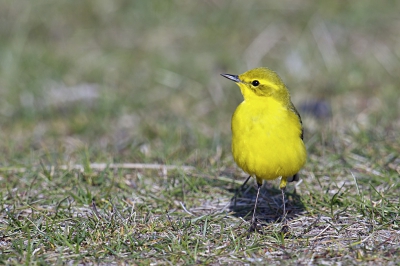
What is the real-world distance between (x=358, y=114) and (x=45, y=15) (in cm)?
609

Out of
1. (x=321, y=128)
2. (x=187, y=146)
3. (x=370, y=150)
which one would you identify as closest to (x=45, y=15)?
(x=187, y=146)

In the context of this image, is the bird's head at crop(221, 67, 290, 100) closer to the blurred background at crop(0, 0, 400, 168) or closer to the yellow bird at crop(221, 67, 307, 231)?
the yellow bird at crop(221, 67, 307, 231)

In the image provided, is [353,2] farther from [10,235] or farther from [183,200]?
[10,235]

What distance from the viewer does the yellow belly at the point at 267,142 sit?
15.8 ft

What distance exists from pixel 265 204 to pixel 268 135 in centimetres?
114

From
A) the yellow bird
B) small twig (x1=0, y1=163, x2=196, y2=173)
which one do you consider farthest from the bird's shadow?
small twig (x1=0, y1=163, x2=196, y2=173)

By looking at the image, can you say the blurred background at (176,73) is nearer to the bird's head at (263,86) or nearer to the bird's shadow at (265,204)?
the bird's shadow at (265,204)

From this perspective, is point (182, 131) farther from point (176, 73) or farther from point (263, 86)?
point (263, 86)

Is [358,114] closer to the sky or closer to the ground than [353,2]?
closer to the ground

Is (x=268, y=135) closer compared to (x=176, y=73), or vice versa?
(x=268, y=135)

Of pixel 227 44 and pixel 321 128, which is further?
pixel 227 44

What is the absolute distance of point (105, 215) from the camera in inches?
202

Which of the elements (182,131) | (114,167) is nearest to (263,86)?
(114,167)

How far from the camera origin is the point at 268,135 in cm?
481
